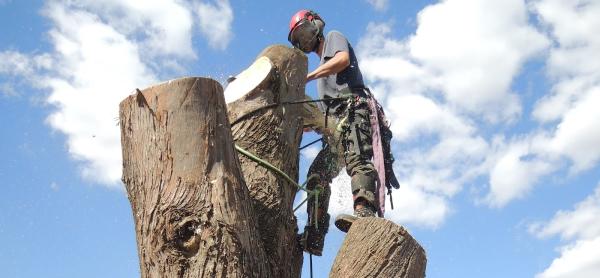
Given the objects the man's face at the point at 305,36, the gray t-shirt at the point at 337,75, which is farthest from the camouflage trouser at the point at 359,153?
the man's face at the point at 305,36

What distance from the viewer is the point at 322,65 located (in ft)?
13.5

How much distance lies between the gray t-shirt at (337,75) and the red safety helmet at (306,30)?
0.63 feet

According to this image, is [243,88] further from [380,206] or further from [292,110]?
[380,206]

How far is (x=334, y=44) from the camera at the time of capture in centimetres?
425

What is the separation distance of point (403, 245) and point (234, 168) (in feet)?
2.42

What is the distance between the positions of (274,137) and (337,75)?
1349mm

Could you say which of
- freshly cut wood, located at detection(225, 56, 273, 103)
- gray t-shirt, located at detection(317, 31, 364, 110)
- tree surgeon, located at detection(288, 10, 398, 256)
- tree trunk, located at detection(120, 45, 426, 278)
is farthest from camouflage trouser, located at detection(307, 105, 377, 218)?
tree trunk, located at detection(120, 45, 426, 278)

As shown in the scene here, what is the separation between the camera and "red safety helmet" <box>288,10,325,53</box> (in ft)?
14.6

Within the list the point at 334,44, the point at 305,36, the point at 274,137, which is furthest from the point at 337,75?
the point at 274,137

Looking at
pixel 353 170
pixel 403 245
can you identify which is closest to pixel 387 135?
pixel 353 170

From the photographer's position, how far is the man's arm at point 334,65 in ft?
13.4

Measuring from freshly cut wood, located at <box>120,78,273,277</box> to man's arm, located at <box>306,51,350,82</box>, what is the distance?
1497 mm

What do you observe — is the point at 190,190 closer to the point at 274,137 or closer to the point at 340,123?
the point at 274,137

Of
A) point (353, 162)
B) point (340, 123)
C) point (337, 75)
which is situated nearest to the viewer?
point (353, 162)
